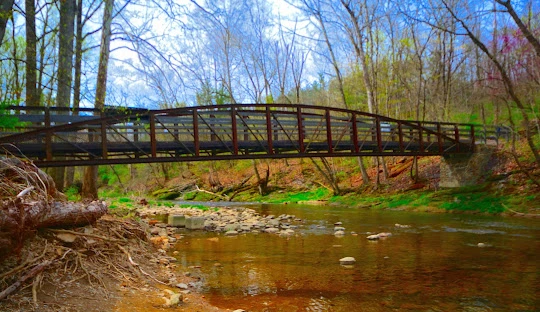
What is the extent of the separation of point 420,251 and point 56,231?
7996mm

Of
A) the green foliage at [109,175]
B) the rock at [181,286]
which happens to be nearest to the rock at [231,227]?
the rock at [181,286]

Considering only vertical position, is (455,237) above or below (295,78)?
below

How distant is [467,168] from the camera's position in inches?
858

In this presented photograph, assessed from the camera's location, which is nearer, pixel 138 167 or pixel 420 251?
pixel 420 251

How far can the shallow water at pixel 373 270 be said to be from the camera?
5863 millimetres

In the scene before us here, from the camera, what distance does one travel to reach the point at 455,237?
1170 cm

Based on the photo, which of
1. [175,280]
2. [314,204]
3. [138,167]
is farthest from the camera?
[138,167]

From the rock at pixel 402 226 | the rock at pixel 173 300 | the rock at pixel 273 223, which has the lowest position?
the rock at pixel 402 226

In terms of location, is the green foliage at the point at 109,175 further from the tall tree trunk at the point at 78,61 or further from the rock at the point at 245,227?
the rock at the point at 245,227

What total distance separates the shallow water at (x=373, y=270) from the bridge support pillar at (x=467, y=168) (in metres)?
8.30

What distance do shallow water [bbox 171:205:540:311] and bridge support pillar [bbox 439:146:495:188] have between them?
327 inches

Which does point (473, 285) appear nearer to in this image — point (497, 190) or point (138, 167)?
point (497, 190)

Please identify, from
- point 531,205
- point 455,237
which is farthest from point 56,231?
point 531,205

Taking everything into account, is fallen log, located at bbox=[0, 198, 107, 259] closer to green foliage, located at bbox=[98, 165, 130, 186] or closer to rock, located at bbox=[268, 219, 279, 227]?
rock, located at bbox=[268, 219, 279, 227]
